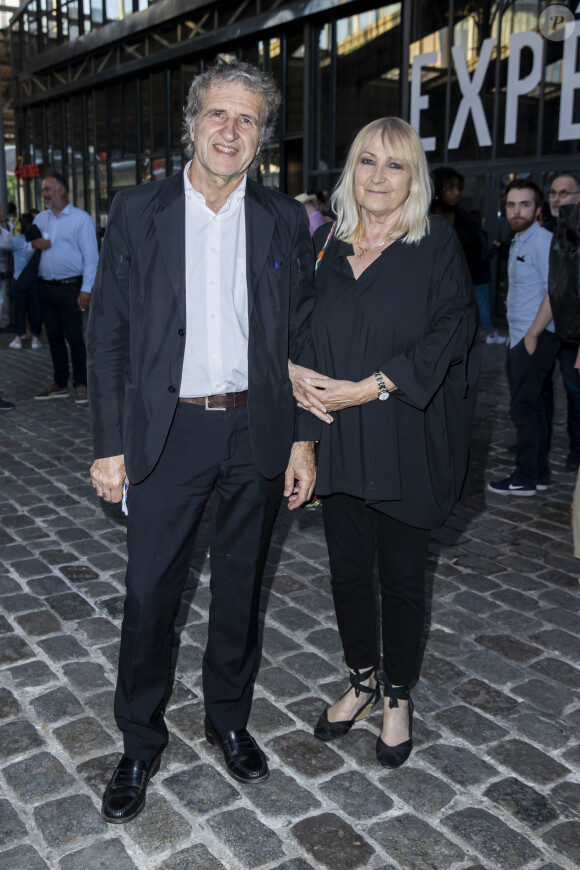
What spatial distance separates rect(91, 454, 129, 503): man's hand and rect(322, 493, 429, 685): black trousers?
0.74 meters

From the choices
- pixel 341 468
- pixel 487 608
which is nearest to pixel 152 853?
pixel 341 468

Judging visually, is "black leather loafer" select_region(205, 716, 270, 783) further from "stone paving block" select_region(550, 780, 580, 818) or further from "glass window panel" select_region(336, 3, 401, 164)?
"glass window panel" select_region(336, 3, 401, 164)

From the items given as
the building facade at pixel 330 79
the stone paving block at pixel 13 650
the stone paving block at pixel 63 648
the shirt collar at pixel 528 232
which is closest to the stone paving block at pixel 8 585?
the stone paving block at pixel 13 650

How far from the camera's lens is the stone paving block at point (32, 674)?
3.63m

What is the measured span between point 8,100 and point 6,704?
35.4 meters

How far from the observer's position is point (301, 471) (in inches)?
118

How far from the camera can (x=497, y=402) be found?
9.41 meters

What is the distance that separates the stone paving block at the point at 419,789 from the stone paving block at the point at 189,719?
74 centimetres

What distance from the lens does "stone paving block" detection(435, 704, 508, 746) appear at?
10.8 feet

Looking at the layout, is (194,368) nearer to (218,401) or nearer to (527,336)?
(218,401)

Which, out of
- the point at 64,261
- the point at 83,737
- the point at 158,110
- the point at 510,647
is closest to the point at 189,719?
the point at 83,737

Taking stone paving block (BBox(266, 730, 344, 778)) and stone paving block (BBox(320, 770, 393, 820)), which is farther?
stone paving block (BBox(266, 730, 344, 778))

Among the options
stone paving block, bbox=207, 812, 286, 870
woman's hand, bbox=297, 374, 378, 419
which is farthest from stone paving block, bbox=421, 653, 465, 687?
woman's hand, bbox=297, 374, 378, 419

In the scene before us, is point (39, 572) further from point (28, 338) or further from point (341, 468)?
point (28, 338)
